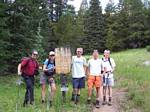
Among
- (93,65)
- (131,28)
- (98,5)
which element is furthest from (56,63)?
(98,5)

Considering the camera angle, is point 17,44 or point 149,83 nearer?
point 149,83

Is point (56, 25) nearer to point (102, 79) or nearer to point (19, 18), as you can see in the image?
point (19, 18)

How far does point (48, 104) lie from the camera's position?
1546 cm

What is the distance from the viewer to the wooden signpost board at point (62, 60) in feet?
51.4

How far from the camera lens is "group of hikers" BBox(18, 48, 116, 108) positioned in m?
15.6

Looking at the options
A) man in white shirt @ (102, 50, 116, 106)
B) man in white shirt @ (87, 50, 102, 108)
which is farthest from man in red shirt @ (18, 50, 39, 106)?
man in white shirt @ (102, 50, 116, 106)

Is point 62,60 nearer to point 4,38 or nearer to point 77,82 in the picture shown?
point 77,82

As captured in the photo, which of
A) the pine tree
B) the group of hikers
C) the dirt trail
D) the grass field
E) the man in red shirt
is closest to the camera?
the grass field

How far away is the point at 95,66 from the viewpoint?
52.4 ft

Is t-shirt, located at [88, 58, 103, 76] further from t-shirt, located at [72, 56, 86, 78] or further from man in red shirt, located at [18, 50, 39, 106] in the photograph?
man in red shirt, located at [18, 50, 39, 106]

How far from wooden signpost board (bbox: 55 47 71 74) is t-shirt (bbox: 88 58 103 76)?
802 mm

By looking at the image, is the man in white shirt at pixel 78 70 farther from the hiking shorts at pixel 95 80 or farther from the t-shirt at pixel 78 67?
the hiking shorts at pixel 95 80

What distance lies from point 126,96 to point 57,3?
44961 mm

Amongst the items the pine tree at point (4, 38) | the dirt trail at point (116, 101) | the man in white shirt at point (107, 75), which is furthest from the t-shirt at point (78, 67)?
the pine tree at point (4, 38)
